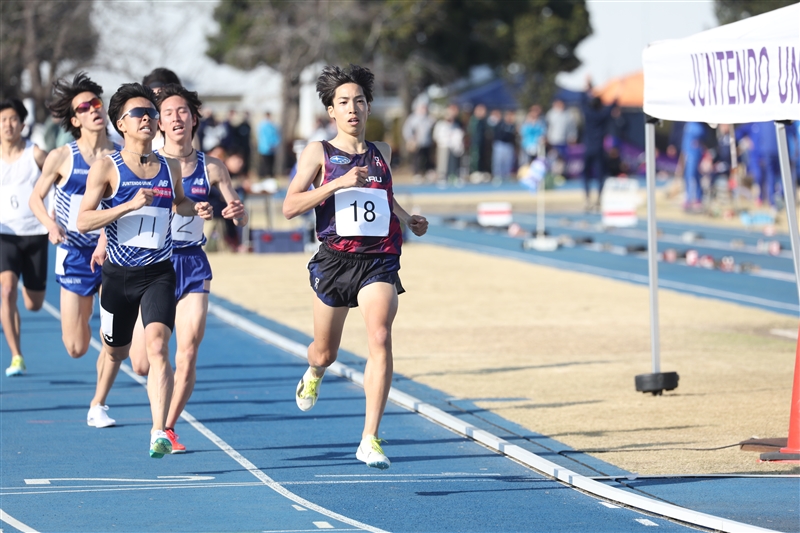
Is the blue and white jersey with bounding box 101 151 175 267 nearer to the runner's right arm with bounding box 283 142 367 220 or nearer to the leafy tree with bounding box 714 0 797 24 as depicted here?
the runner's right arm with bounding box 283 142 367 220

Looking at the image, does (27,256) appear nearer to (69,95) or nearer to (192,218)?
(69,95)

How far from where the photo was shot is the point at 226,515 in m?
6.52

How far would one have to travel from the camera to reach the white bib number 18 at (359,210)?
7.24m

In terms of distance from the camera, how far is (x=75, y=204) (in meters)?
9.18

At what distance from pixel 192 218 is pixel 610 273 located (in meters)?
12.5

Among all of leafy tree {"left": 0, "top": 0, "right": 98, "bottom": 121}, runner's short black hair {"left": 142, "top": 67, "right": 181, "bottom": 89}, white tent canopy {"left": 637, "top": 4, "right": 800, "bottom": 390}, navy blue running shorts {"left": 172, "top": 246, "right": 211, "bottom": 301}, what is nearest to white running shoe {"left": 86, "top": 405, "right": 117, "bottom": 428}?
navy blue running shorts {"left": 172, "top": 246, "right": 211, "bottom": 301}

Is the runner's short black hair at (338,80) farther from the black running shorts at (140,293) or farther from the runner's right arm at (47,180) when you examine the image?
the runner's right arm at (47,180)

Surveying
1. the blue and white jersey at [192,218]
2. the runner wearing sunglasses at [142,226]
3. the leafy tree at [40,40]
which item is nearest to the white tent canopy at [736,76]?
the blue and white jersey at [192,218]

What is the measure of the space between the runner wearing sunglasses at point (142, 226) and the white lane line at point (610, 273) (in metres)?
9.73

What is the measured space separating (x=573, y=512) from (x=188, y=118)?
3.17 metres

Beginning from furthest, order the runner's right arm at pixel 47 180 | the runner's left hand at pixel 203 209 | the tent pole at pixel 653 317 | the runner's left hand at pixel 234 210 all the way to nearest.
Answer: the tent pole at pixel 653 317 → the runner's right arm at pixel 47 180 → the runner's left hand at pixel 234 210 → the runner's left hand at pixel 203 209

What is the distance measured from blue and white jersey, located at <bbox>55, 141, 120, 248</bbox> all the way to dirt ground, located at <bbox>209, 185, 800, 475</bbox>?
299 centimetres

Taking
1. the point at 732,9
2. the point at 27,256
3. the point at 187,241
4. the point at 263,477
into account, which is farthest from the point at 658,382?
the point at 732,9

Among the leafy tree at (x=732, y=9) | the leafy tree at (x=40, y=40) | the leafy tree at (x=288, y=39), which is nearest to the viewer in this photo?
the leafy tree at (x=40, y=40)
